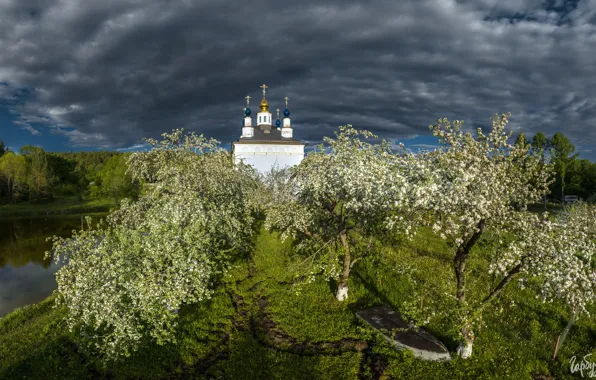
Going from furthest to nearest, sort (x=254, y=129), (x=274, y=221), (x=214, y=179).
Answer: (x=254, y=129) < (x=214, y=179) < (x=274, y=221)

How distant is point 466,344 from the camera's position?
35.1 ft

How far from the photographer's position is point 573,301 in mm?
8180

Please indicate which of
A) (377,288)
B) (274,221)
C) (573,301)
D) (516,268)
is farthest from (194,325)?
(573,301)

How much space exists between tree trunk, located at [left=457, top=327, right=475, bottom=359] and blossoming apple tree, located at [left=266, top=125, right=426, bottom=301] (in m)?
3.96

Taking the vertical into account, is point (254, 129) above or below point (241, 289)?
above

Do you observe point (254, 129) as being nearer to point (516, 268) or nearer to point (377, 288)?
point (377, 288)

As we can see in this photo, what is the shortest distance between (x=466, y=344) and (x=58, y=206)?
272ft

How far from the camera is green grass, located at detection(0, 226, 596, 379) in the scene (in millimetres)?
10875

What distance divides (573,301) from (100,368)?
1519 centimetres

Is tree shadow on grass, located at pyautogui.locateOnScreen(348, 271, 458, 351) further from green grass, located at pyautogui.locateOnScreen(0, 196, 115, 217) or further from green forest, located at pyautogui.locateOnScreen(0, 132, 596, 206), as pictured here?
green grass, located at pyautogui.locateOnScreen(0, 196, 115, 217)

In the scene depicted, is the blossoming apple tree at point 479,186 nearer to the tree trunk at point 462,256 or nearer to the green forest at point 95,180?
the tree trunk at point 462,256

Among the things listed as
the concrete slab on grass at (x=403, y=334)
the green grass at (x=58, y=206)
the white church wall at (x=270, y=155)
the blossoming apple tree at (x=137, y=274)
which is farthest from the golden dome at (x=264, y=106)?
the concrete slab on grass at (x=403, y=334)

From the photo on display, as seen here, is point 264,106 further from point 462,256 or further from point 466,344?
point 466,344

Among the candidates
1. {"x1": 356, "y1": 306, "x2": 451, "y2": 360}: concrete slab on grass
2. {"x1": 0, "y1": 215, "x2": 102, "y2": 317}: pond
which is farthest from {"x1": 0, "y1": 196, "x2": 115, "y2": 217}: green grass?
{"x1": 356, "y1": 306, "x2": 451, "y2": 360}: concrete slab on grass
